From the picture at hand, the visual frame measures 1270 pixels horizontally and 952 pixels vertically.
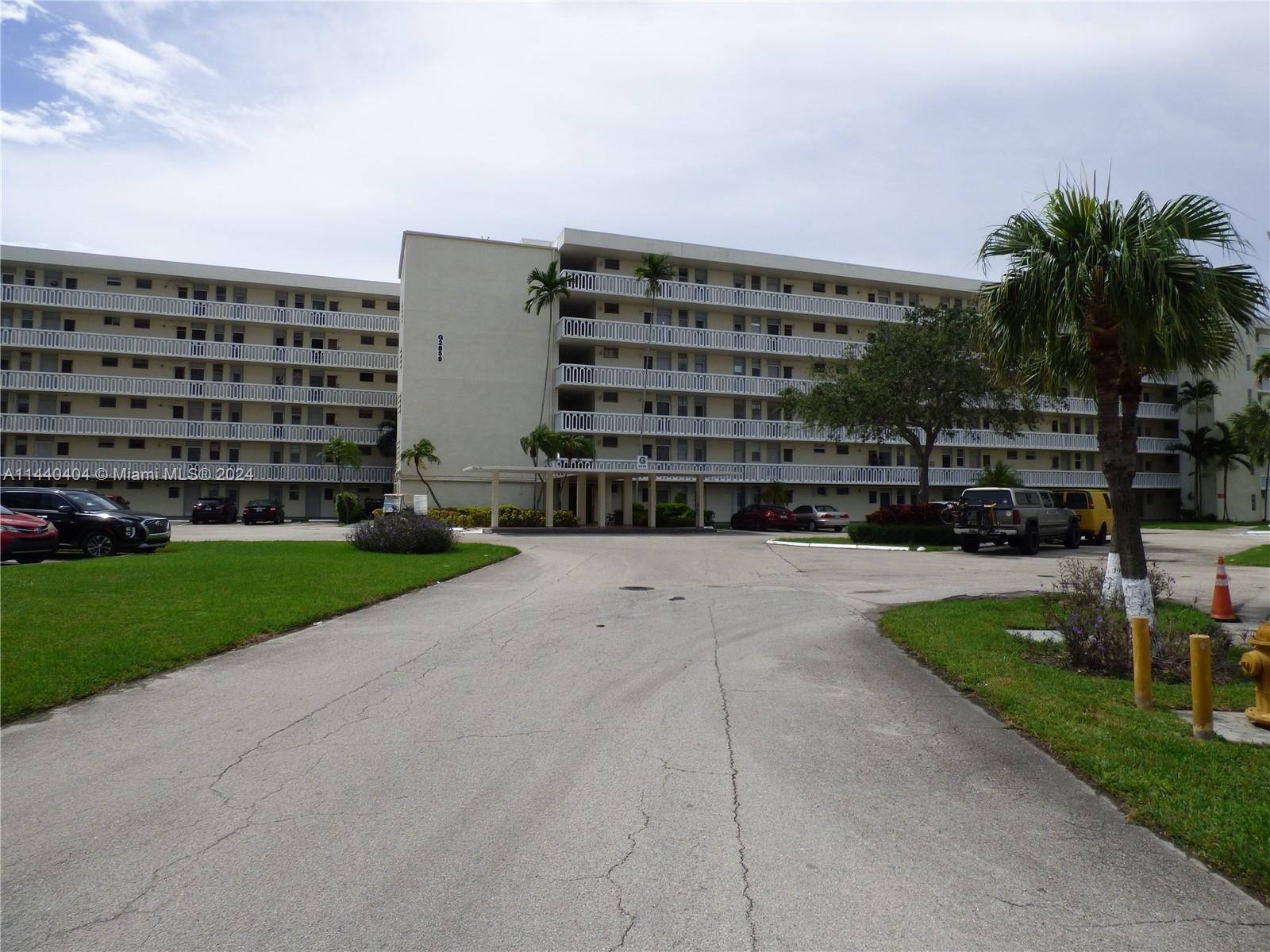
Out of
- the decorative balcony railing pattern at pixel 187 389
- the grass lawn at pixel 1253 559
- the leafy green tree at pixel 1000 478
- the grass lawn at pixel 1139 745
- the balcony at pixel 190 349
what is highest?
the balcony at pixel 190 349

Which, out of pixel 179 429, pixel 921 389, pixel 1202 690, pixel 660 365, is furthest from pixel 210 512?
pixel 1202 690

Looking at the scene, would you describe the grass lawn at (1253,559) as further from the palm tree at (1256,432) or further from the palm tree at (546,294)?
the palm tree at (1256,432)

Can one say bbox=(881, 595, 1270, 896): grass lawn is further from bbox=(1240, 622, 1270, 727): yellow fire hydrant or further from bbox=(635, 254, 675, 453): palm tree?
bbox=(635, 254, 675, 453): palm tree

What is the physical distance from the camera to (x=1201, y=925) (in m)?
3.72

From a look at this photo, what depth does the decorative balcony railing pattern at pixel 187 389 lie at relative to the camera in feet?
171

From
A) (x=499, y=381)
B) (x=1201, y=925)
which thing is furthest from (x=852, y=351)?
(x=1201, y=925)

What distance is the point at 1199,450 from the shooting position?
66.4m

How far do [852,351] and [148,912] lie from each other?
4050 cm

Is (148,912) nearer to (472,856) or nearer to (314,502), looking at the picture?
(472,856)

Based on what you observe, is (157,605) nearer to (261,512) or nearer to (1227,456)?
(261,512)

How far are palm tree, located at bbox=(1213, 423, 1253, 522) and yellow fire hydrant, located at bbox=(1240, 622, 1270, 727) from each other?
225 ft

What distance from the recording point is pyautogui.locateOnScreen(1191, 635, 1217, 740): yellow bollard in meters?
6.37

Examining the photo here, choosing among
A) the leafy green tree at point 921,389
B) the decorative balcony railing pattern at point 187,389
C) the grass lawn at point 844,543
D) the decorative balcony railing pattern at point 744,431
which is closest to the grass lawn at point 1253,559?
the grass lawn at point 844,543

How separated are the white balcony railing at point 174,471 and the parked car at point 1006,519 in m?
42.1
